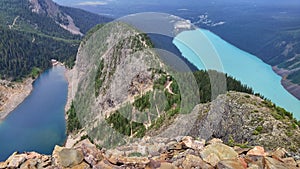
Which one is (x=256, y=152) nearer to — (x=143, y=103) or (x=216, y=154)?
(x=216, y=154)

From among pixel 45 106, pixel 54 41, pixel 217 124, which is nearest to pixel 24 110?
pixel 45 106

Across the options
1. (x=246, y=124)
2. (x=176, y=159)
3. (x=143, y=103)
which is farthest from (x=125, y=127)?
(x=176, y=159)

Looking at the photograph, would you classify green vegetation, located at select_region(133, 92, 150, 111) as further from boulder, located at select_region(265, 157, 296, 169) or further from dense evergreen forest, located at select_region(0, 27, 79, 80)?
dense evergreen forest, located at select_region(0, 27, 79, 80)

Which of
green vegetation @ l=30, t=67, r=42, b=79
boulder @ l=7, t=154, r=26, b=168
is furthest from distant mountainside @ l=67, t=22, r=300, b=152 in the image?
green vegetation @ l=30, t=67, r=42, b=79

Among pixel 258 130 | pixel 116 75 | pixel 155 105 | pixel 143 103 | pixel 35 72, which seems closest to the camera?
pixel 258 130

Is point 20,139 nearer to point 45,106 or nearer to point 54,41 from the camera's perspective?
point 45,106

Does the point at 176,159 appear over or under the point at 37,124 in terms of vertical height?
over
